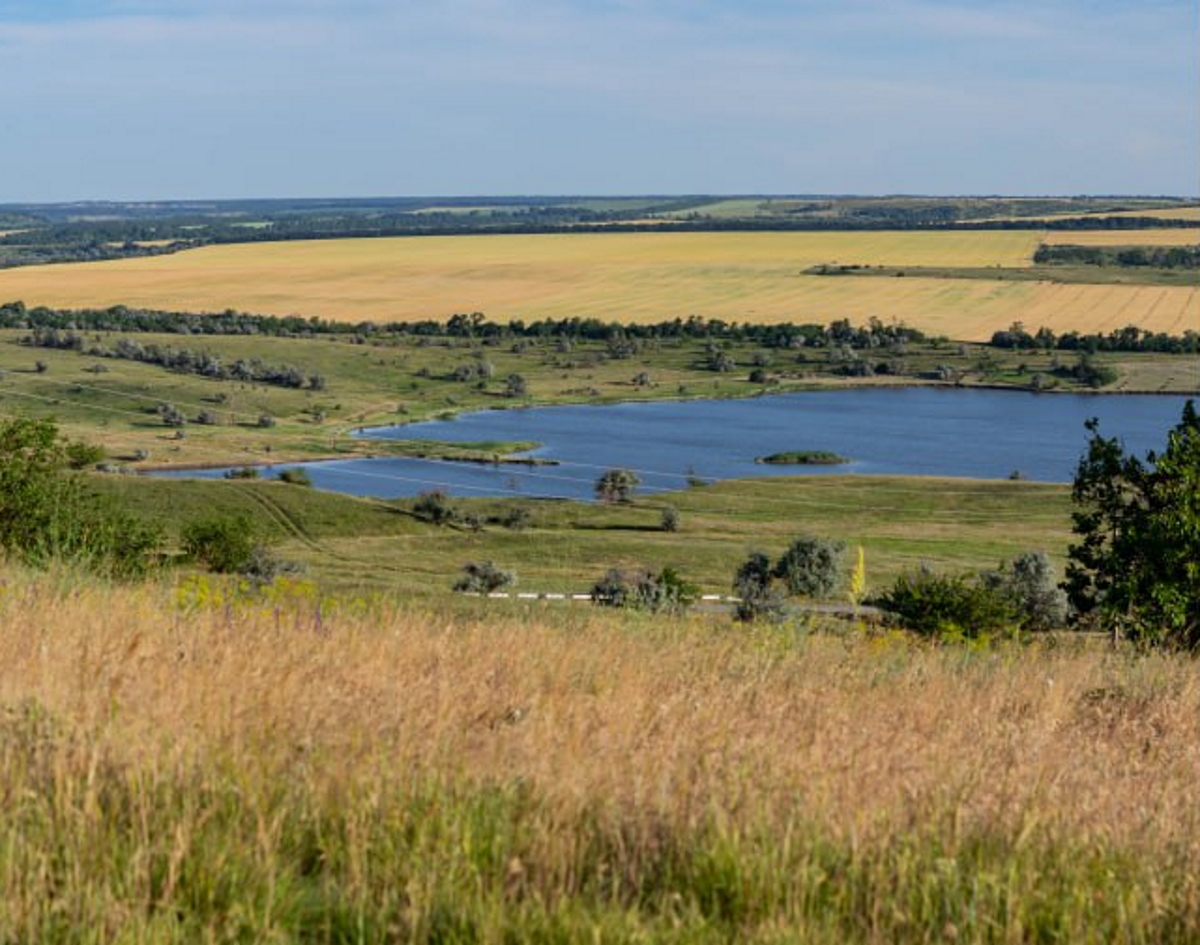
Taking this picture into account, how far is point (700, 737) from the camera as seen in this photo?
17.2 ft

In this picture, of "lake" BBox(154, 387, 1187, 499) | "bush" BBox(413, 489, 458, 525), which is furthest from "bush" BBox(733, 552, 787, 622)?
"lake" BBox(154, 387, 1187, 499)

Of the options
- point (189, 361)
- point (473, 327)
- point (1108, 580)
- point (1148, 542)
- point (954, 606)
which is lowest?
point (189, 361)

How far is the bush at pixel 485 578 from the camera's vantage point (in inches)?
1665

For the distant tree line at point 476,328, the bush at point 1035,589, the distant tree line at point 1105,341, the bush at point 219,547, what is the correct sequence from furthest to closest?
the distant tree line at point 476,328
the distant tree line at point 1105,341
the bush at point 1035,589
the bush at point 219,547

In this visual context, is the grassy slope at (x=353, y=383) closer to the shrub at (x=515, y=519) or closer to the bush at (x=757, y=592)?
the shrub at (x=515, y=519)

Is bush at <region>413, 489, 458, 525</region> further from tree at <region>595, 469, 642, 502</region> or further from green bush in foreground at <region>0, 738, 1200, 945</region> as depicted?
green bush in foreground at <region>0, 738, 1200, 945</region>

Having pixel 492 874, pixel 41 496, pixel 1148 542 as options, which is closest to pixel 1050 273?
pixel 1148 542

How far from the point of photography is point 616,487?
76688 mm

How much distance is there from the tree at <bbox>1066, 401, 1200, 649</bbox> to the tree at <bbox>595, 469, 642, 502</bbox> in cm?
4734

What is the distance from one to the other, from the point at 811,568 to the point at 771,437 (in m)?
53.5

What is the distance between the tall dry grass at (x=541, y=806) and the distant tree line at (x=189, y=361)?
115 metres

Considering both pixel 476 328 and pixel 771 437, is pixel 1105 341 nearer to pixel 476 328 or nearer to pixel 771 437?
pixel 771 437

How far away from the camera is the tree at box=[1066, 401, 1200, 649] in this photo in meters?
20.9

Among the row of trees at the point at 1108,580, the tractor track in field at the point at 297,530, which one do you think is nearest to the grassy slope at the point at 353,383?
the tractor track in field at the point at 297,530
